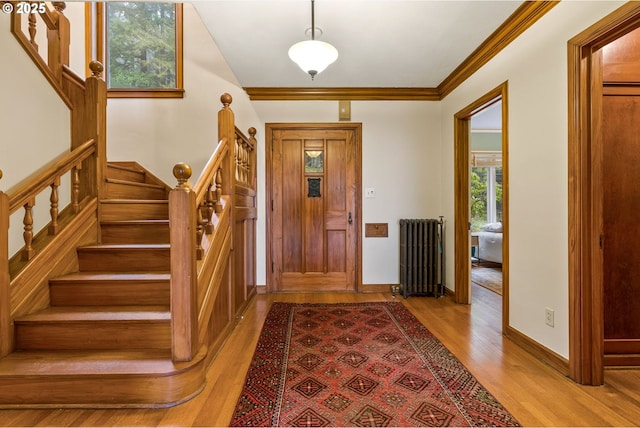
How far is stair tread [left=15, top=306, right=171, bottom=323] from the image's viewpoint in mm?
1688

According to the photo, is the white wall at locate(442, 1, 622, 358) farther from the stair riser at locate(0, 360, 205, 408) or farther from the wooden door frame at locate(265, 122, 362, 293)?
the stair riser at locate(0, 360, 205, 408)

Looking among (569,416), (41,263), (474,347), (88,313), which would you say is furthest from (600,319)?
(41,263)

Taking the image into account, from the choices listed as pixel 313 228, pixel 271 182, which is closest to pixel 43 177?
pixel 271 182

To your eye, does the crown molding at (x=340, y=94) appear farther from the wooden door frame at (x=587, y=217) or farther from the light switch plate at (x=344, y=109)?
the wooden door frame at (x=587, y=217)

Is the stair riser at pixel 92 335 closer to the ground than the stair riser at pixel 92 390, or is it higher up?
higher up

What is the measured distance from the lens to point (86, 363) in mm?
1552

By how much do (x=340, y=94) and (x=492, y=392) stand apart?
328cm

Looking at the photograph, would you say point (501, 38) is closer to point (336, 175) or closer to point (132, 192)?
point (336, 175)

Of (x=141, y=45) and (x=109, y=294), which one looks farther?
(x=141, y=45)

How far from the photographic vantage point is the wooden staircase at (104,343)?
1470 mm

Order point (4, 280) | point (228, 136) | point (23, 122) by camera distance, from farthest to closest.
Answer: point (228, 136) → point (23, 122) → point (4, 280)

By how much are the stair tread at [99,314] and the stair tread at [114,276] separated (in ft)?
0.59

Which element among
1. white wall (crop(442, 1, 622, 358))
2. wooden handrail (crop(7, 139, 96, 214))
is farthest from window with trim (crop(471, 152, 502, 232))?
wooden handrail (crop(7, 139, 96, 214))

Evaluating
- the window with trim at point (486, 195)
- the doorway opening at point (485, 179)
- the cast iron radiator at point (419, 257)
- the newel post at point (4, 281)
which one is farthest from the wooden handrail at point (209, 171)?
the window with trim at point (486, 195)
